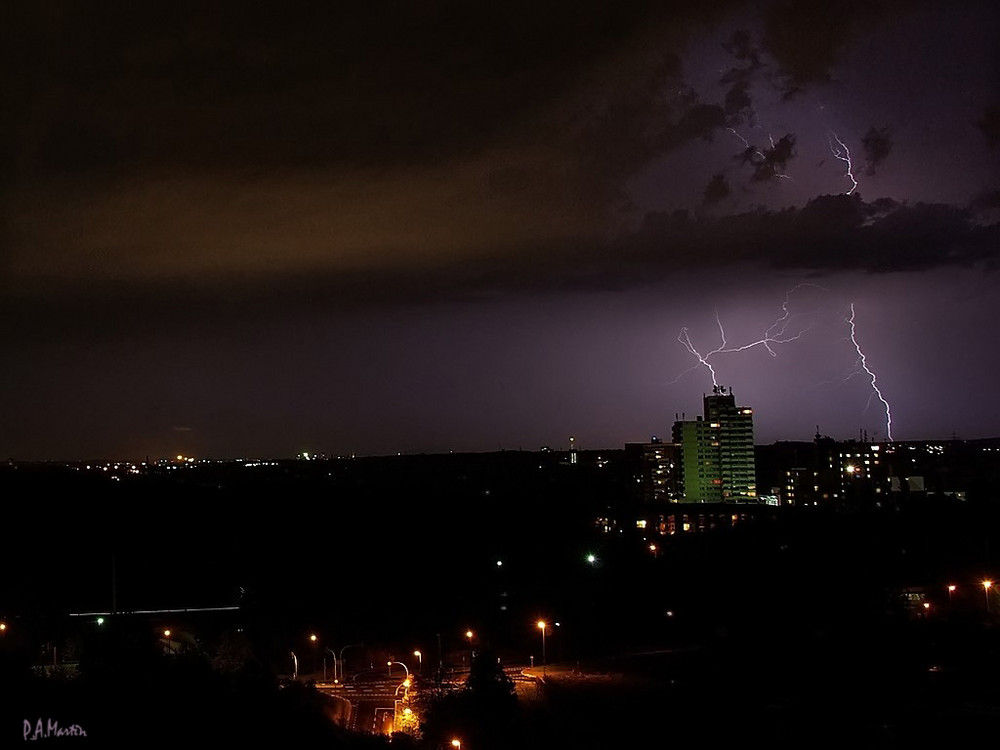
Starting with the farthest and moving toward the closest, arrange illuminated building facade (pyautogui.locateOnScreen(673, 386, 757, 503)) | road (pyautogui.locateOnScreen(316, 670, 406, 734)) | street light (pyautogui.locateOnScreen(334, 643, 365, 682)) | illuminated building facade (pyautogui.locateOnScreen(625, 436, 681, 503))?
illuminated building facade (pyautogui.locateOnScreen(625, 436, 681, 503)) → illuminated building facade (pyautogui.locateOnScreen(673, 386, 757, 503)) → street light (pyautogui.locateOnScreen(334, 643, 365, 682)) → road (pyautogui.locateOnScreen(316, 670, 406, 734))

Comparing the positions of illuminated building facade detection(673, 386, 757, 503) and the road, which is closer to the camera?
the road

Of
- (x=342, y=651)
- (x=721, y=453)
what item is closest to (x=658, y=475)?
(x=721, y=453)

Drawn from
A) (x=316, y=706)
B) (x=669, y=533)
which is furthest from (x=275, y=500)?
(x=316, y=706)

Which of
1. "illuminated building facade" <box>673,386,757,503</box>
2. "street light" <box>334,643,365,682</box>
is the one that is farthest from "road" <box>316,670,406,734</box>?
"illuminated building facade" <box>673,386,757,503</box>

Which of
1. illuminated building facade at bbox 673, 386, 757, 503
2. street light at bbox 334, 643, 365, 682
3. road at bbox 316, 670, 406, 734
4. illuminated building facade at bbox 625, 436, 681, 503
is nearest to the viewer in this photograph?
road at bbox 316, 670, 406, 734

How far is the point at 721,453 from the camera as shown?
61.5 m

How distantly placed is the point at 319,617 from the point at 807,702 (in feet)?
43.3

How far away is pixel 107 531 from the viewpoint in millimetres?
38156

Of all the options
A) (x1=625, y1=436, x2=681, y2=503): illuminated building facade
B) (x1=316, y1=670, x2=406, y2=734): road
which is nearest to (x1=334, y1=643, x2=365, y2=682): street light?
(x1=316, y1=670, x2=406, y2=734): road

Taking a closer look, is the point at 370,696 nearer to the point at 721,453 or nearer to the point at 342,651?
the point at 342,651

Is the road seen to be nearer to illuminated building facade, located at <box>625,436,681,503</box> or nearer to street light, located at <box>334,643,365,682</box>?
street light, located at <box>334,643,365,682</box>

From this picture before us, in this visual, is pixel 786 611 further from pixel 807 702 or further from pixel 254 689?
pixel 254 689

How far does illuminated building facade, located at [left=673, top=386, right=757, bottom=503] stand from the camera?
6081 cm

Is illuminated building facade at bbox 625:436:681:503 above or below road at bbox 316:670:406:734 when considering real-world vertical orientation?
above
